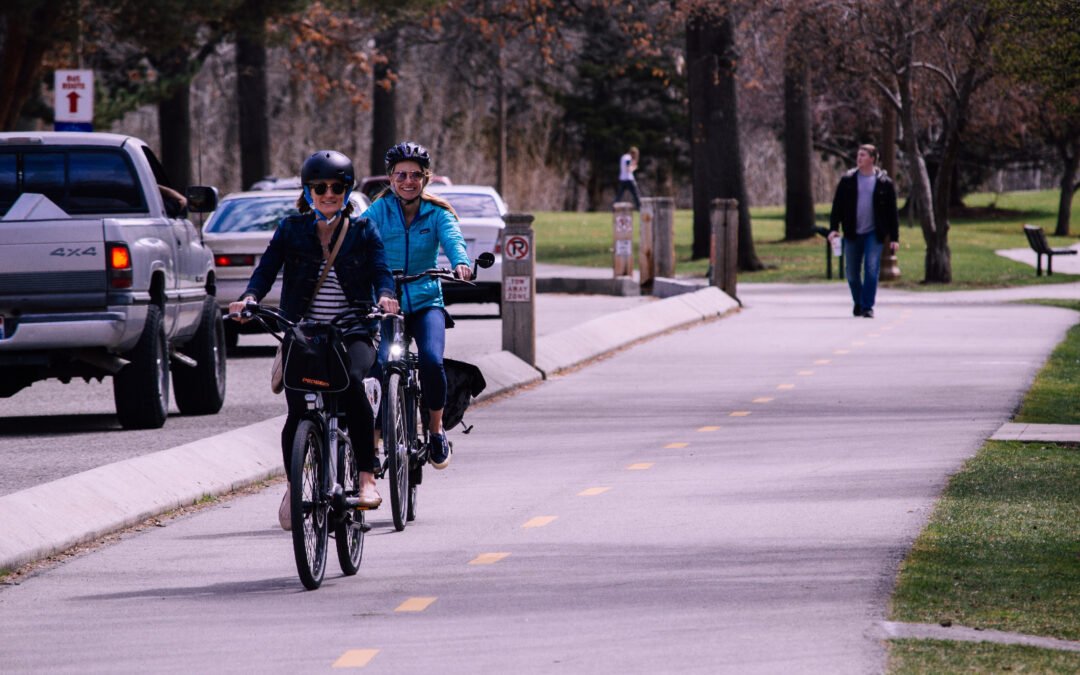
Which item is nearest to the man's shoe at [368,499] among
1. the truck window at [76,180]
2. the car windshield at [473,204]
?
the truck window at [76,180]

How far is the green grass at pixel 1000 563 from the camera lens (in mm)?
6508

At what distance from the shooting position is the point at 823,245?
40.4 m

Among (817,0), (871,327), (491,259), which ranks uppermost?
(817,0)

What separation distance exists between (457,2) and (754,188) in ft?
96.5

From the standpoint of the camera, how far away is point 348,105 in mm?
65250

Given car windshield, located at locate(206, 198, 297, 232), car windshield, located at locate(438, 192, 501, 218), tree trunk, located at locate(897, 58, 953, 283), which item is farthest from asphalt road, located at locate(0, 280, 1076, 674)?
tree trunk, located at locate(897, 58, 953, 283)

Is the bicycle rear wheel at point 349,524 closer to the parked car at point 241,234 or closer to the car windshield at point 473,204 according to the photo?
the parked car at point 241,234

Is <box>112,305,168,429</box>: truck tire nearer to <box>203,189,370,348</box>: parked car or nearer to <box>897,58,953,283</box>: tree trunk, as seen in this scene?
<box>203,189,370,348</box>: parked car

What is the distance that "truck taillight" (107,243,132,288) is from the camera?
13086mm

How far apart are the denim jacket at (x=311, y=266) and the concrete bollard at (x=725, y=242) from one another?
17949mm

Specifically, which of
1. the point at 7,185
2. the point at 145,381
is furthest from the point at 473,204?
the point at 145,381

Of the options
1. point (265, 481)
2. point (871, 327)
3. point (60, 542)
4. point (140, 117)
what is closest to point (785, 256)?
point (871, 327)

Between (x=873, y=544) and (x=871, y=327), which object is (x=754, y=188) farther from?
(x=873, y=544)

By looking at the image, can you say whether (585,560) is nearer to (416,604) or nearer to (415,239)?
(416,604)
